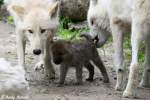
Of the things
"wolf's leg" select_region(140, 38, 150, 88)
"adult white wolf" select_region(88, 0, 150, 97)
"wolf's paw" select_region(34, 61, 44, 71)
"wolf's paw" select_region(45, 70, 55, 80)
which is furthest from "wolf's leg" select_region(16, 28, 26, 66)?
"wolf's leg" select_region(140, 38, 150, 88)

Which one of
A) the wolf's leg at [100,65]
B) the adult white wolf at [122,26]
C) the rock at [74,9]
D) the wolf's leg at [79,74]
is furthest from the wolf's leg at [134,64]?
the rock at [74,9]

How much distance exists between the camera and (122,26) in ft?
23.7

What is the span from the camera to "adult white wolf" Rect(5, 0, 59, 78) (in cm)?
714

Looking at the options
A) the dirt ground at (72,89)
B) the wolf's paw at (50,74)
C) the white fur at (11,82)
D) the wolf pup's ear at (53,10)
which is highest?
the wolf pup's ear at (53,10)

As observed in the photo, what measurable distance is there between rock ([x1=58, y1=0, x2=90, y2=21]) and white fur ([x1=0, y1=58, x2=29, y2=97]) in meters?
9.68

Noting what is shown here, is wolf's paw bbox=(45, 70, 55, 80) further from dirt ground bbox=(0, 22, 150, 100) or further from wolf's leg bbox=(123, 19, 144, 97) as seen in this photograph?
wolf's leg bbox=(123, 19, 144, 97)

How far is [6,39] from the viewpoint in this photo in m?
11.8

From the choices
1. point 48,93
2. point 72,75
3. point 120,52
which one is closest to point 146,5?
point 120,52

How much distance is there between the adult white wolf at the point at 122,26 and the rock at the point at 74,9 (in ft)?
17.2

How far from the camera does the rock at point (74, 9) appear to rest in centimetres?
1345

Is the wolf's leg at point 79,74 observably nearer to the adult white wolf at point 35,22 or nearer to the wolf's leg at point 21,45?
the adult white wolf at point 35,22

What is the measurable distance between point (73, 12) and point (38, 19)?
656 cm

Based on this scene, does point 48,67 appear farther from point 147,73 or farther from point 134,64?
point 134,64

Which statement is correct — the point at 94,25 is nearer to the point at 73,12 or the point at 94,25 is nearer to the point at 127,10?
the point at 127,10
